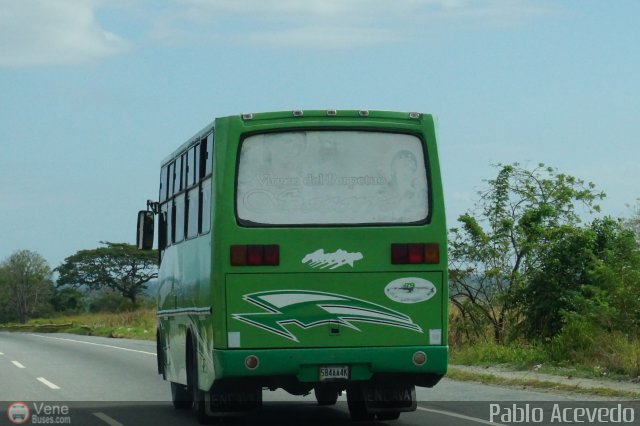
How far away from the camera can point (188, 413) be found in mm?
15719

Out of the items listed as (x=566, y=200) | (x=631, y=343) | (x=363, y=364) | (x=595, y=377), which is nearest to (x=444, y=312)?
(x=363, y=364)

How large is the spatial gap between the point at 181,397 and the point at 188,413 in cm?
48

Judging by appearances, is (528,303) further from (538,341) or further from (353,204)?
(353,204)

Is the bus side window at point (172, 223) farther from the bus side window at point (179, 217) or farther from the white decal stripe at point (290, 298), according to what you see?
the white decal stripe at point (290, 298)

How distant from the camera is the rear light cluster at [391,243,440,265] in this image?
1262cm

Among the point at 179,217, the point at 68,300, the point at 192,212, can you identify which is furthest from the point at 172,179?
the point at 68,300

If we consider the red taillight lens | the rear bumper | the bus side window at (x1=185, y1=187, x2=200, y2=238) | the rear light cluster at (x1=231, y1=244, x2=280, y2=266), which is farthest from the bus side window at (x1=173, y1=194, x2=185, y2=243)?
the red taillight lens

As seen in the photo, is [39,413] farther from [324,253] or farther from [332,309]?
[324,253]

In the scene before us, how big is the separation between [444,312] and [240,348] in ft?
7.15

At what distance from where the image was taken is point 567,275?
25.1m

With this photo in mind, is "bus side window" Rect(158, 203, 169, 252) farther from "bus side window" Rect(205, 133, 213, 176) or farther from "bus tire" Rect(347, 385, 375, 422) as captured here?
"bus tire" Rect(347, 385, 375, 422)

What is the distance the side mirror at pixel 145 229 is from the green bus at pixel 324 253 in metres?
4.19

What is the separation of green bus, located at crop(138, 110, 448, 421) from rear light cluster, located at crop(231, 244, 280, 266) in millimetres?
13

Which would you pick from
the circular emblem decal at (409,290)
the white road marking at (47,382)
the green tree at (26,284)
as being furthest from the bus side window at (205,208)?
the green tree at (26,284)
